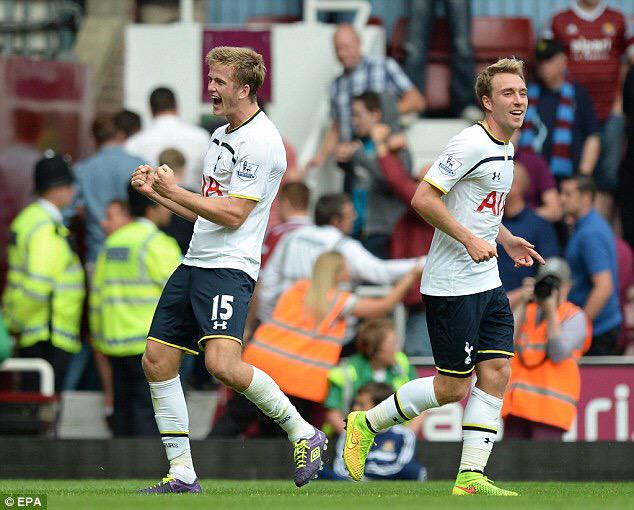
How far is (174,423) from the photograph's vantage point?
857 cm

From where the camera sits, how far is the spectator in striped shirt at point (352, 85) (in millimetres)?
13828

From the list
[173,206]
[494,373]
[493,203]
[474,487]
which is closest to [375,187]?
[493,203]

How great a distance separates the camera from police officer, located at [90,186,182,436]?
38.7 ft

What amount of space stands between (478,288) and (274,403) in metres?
1.16

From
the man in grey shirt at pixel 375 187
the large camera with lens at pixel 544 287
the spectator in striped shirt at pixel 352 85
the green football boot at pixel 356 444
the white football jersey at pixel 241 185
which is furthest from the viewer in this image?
the spectator in striped shirt at pixel 352 85

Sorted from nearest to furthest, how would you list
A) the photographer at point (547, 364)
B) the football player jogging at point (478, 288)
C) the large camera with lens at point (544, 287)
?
1. the football player jogging at point (478, 288)
2. the large camera with lens at point (544, 287)
3. the photographer at point (547, 364)

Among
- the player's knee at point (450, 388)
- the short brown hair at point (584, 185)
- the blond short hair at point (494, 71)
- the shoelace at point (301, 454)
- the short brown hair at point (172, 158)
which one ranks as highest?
the blond short hair at point (494, 71)

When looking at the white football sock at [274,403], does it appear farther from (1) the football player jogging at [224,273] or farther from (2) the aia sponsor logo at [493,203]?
(2) the aia sponsor logo at [493,203]

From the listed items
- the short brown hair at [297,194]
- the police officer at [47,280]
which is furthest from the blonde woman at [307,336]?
the police officer at [47,280]

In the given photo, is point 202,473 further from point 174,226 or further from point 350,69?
point 350,69

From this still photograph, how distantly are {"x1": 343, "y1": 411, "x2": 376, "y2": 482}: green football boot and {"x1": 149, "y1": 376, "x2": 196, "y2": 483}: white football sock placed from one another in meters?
0.85

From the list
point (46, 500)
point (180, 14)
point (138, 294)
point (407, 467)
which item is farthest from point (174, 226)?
point (46, 500)

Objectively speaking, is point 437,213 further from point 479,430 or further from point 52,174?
point 52,174

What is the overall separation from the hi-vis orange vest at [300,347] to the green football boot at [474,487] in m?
2.87
